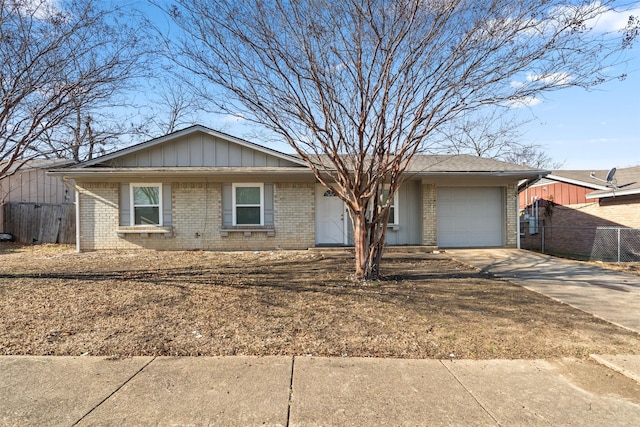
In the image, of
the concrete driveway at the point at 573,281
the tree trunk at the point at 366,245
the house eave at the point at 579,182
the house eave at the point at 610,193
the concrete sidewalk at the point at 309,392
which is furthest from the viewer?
the house eave at the point at 579,182

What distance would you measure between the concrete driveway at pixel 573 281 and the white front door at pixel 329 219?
368 cm

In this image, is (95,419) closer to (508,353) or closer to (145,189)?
(508,353)

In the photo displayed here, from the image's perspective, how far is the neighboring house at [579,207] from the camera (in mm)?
14148

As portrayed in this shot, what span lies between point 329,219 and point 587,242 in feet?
38.2

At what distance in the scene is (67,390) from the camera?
322cm

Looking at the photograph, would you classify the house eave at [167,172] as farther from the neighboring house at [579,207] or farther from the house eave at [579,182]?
the house eave at [579,182]

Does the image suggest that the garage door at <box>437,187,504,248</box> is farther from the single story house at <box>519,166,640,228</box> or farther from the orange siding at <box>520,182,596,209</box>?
the orange siding at <box>520,182,596,209</box>

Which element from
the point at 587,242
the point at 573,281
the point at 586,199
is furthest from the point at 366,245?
the point at 586,199

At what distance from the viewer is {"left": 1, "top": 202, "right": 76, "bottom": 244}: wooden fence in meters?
16.4

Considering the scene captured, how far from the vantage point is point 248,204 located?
12.5 meters

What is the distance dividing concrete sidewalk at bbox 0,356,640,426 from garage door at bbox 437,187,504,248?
9.87 meters

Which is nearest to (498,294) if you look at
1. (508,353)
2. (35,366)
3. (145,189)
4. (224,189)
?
(508,353)

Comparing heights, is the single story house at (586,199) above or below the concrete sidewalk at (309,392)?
above

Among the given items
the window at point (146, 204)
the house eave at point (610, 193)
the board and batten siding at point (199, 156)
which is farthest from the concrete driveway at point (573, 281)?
the window at point (146, 204)
